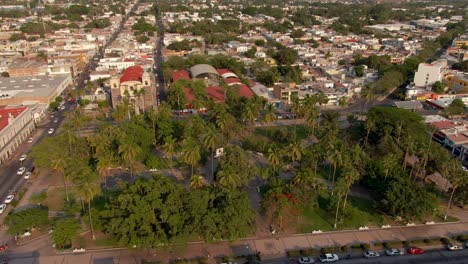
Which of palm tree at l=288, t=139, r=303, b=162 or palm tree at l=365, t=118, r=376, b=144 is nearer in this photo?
palm tree at l=288, t=139, r=303, b=162

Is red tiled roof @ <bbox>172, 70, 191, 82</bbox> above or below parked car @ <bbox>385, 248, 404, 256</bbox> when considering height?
above

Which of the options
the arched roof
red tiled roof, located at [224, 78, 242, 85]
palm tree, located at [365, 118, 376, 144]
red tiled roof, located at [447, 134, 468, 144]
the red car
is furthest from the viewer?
the arched roof

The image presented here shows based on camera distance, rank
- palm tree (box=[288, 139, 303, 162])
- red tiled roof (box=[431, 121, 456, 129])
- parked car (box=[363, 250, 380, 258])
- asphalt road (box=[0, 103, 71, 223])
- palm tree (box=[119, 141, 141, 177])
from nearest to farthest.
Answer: parked car (box=[363, 250, 380, 258]) < palm tree (box=[119, 141, 141, 177]) < palm tree (box=[288, 139, 303, 162]) < asphalt road (box=[0, 103, 71, 223]) < red tiled roof (box=[431, 121, 456, 129])

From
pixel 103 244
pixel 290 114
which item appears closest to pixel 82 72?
pixel 290 114

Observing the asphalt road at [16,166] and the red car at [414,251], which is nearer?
the red car at [414,251]

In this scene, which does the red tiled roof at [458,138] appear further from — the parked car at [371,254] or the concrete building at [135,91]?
the concrete building at [135,91]

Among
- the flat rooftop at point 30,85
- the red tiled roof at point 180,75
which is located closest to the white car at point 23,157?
the flat rooftop at point 30,85

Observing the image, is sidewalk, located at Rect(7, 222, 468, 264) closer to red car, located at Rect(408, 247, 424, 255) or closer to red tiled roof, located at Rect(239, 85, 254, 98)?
red car, located at Rect(408, 247, 424, 255)

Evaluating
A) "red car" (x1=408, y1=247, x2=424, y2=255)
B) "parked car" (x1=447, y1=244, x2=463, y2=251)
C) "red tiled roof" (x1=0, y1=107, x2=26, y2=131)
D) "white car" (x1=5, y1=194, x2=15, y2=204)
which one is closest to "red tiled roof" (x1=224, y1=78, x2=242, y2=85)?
"red tiled roof" (x1=0, y1=107, x2=26, y2=131)
